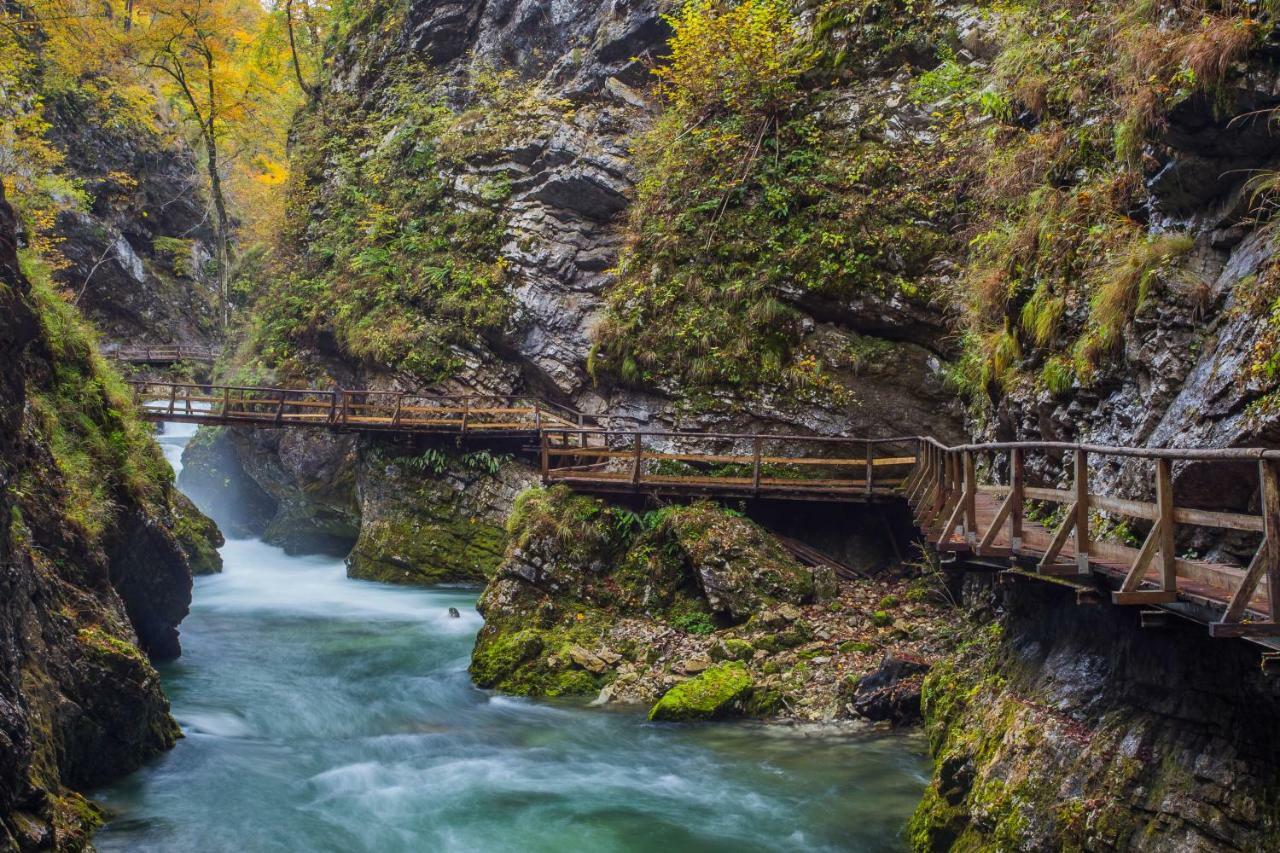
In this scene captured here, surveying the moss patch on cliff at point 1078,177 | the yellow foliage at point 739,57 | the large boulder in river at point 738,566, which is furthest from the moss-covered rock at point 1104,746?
the yellow foliage at point 739,57

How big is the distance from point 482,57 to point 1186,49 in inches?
866

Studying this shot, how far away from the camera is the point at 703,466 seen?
47.3 feet

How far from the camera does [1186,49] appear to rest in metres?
6.75

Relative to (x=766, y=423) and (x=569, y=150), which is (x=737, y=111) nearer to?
(x=569, y=150)

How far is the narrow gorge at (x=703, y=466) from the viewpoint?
592 centimetres

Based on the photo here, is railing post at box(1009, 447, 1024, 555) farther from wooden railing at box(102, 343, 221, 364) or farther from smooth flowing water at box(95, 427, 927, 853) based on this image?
wooden railing at box(102, 343, 221, 364)

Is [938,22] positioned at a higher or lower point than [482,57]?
lower

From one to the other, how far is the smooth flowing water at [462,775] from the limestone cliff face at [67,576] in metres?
0.80

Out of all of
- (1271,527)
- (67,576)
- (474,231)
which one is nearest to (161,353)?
(474,231)

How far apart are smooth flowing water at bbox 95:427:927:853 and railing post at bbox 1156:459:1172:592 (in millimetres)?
4198

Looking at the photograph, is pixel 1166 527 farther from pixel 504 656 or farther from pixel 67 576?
pixel 67 576

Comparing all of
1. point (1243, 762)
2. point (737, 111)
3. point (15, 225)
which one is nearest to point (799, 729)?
point (1243, 762)

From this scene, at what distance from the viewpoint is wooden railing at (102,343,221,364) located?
104ft

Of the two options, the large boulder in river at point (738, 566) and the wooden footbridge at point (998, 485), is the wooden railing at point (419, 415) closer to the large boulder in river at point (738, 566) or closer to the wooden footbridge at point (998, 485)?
the wooden footbridge at point (998, 485)
